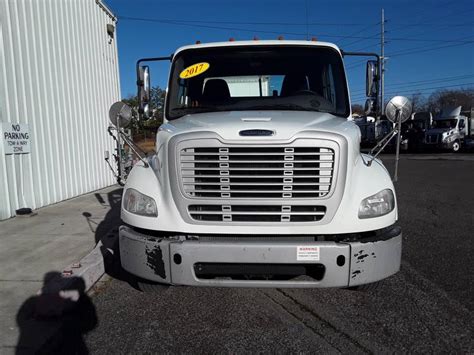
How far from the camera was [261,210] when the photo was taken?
3.26 metres

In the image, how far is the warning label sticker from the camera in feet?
9.95

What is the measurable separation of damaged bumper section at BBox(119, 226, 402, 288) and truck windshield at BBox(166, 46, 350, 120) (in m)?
1.72

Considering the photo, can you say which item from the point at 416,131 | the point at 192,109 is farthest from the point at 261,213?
the point at 416,131

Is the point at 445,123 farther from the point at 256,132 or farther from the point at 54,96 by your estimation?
the point at 256,132

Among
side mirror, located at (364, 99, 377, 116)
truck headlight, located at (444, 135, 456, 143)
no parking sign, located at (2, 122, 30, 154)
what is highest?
side mirror, located at (364, 99, 377, 116)

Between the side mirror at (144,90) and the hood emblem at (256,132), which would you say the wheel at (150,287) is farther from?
the side mirror at (144,90)

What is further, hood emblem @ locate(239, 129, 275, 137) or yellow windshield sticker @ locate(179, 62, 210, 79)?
yellow windshield sticker @ locate(179, 62, 210, 79)

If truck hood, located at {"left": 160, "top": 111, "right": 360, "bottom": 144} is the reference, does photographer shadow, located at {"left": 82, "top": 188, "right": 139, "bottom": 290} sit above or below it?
below

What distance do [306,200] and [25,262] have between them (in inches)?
140

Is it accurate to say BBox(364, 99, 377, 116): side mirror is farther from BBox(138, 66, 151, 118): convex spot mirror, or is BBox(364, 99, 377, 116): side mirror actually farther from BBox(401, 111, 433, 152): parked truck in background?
BBox(401, 111, 433, 152): parked truck in background

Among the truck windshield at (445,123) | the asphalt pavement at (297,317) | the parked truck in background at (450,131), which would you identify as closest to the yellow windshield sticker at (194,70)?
the asphalt pavement at (297,317)

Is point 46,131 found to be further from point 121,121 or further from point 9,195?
point 121,121

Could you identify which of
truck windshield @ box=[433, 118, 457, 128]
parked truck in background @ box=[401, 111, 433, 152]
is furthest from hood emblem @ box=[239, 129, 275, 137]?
truck windshield @ box=[433, 118, 457, 128]

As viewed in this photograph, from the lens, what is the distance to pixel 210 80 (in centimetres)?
455
